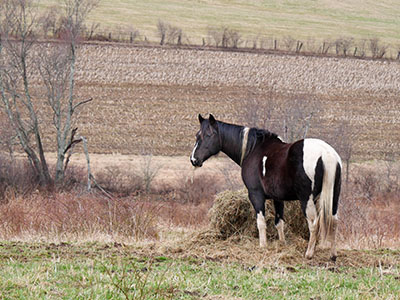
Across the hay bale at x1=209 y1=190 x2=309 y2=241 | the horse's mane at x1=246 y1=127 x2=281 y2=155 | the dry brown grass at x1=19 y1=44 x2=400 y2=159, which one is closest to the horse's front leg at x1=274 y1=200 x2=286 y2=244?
the hay bale at x1=209 y1=190 x2=309 y2=241

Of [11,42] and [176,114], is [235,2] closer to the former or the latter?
[176,114]

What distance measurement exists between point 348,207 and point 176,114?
28.5 m

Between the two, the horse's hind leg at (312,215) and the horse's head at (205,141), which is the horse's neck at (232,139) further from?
the horse's hind leg at (312,215)

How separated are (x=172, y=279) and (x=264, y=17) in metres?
105


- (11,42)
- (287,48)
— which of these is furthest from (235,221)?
(287,48)

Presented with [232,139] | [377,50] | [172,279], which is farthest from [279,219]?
[377,50]

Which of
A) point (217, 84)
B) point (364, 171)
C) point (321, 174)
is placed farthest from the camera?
point (217, 84)

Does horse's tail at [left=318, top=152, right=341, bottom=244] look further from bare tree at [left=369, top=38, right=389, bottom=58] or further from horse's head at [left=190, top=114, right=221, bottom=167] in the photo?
bare tree at [left=369, top=38, right=389, bottom=58]

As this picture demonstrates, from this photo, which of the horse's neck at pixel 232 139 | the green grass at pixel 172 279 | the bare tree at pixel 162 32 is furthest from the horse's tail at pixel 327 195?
the bare tree at pixel 162 32

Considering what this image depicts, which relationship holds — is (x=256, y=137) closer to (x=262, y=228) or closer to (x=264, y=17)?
(x=262, y=228)

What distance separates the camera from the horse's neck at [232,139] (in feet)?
30.2

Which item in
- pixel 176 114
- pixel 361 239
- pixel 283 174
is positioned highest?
pixel 283 174

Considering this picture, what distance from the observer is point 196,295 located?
5.83 meters

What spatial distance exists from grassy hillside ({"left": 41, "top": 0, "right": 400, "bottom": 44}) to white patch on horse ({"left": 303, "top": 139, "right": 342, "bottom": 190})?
7120 cm
